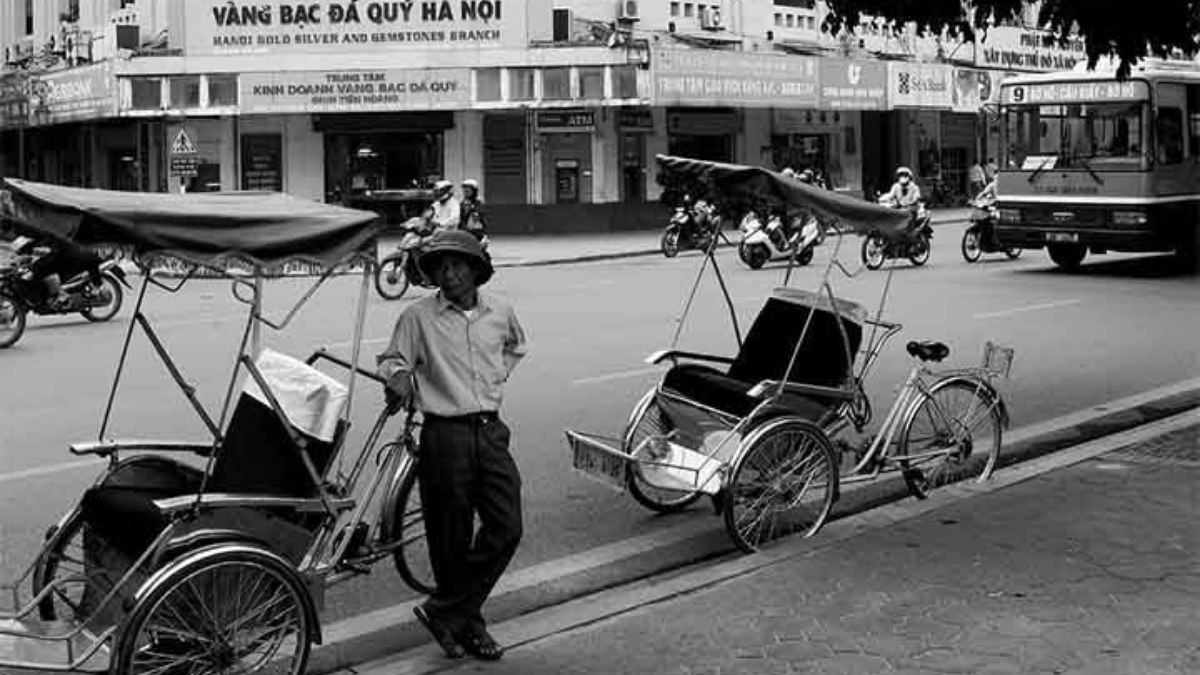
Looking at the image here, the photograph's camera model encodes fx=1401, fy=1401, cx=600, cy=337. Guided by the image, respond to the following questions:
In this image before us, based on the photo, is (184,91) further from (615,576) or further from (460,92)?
(615,576)

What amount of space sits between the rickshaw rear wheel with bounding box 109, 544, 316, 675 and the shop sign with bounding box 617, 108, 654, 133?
94.0 ft

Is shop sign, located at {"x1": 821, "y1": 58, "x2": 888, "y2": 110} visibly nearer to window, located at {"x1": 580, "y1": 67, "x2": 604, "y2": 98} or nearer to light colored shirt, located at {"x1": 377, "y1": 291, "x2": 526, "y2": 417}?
window, located at {"x1": 580, "y1": 67, "x2": 604, "y2": 98}

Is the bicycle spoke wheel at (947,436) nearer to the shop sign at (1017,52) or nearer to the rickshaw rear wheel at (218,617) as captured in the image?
the rickshaw rear wheel at (218,617)

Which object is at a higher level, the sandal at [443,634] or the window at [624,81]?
the window at [624,81]

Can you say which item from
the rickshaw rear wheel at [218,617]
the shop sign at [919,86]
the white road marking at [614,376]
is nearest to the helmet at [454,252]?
the rickshaw rear wheel at [218,617]

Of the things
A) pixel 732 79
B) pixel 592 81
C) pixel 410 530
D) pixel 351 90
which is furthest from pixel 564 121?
pixel 410 530

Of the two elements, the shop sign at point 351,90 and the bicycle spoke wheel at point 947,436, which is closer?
the bicycle spoke wheel at point 947,436

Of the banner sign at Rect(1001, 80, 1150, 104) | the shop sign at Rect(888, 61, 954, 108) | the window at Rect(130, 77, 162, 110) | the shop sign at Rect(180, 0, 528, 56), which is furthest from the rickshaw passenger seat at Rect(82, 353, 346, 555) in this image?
the shop sign at Rect(888, 61, 954, 108)

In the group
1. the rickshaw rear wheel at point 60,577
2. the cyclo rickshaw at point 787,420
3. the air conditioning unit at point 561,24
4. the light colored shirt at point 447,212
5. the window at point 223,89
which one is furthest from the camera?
the air conditioning unit at point 561,24

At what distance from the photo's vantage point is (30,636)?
463cm

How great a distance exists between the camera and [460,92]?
30.7 meters

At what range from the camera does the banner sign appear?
65.5 ft

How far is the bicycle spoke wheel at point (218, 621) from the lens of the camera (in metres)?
4.39

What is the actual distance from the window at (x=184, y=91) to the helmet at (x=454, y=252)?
1084 inches
